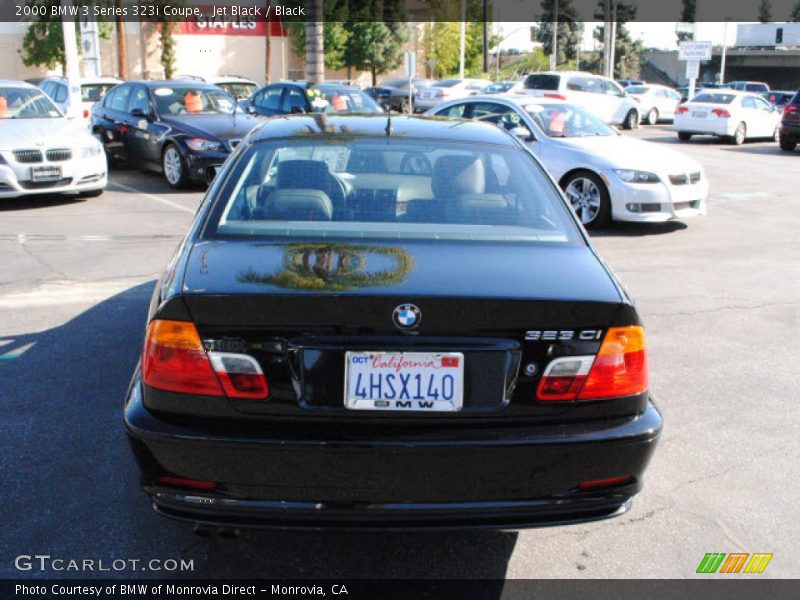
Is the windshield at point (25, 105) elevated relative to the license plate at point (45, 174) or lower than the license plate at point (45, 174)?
elevated

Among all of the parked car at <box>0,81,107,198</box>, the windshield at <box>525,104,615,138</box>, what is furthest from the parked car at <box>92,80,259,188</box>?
the windshield at <box>525,104,615,138</box>

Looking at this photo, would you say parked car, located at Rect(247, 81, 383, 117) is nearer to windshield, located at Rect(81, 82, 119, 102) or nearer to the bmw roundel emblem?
windshield, located at Rect(81, 82, 119, 102)

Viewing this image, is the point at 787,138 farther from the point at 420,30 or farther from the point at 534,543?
the point at 420,30

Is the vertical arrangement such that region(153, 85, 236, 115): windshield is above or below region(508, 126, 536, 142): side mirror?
above

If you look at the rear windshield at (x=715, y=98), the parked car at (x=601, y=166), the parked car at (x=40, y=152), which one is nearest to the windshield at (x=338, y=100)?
the parked car at (x=40, y=152)

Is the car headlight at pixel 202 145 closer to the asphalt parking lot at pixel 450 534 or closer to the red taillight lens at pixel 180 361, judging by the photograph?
the asphalt parking lot at pixel 450 534

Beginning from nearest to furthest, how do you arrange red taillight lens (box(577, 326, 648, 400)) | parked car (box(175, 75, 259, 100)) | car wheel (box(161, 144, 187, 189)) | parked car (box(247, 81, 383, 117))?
red taillight lens (box(577, 326, 648, 400)) < car wheel (box(161, 144, 187, 189)) < parked car (box(247, 81, 383, 117)) < parked car (box(175, 75, 259, 100))

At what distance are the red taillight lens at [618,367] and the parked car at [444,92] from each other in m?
30.4

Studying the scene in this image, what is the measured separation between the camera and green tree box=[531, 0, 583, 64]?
74.6 metres

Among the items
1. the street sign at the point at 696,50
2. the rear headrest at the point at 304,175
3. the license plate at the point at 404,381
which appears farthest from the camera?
the street sign at the point at 696,50

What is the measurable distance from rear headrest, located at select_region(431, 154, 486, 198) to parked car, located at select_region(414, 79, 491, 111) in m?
29.2

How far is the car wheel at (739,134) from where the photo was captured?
78.0 ft

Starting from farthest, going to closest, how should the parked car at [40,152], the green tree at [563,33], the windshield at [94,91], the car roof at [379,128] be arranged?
the green tree at [563,33], the windshield at [94,91], the parked car at [40,152], the car roof at [379,128]

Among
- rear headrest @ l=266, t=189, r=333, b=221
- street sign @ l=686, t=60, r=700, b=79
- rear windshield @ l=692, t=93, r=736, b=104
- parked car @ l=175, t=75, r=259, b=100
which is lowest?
rear headrest @ l=266, t=189, r=333, b=221
